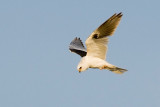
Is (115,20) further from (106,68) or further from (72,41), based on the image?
(72,41)

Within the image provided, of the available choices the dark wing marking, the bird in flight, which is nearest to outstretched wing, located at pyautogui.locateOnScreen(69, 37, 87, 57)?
the bird in flight

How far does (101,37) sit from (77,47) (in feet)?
9.59

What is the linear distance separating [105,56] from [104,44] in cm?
39

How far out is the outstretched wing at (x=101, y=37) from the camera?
12500 mm

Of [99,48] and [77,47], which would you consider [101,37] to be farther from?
[77,47]

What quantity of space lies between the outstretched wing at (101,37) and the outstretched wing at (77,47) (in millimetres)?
1091

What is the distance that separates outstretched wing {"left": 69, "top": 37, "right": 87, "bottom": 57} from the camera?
14698mm

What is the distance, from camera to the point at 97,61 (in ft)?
43.1

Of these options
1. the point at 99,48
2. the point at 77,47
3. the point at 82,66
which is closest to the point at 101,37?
the point at 99,48

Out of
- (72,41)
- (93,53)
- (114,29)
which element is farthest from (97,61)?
(72,41)

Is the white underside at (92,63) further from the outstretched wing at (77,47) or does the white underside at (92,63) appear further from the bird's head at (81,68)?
the outstretched wing at (77,47)

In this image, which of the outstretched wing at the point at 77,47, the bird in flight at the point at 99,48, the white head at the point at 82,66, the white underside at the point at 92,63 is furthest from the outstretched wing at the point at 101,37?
the outstretched wing at the point at 77,47

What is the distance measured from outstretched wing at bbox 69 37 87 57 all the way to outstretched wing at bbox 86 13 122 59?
1091mm

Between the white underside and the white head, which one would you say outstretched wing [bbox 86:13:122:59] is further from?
the white head
